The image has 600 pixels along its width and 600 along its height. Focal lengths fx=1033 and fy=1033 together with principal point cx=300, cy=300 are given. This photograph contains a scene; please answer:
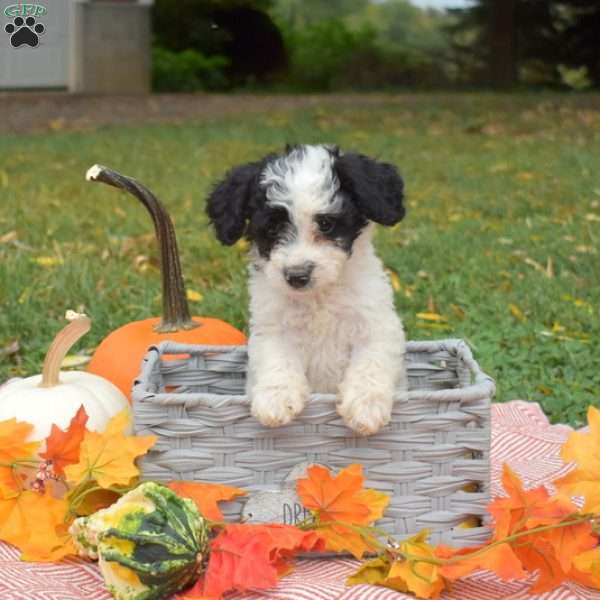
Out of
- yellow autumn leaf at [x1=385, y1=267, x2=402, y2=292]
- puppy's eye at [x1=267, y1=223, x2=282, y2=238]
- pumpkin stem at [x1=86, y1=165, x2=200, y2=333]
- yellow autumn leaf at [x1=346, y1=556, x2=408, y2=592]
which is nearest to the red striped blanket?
yellow autumn leaf at [x1=346, y1=556, x2=408, y2=592]

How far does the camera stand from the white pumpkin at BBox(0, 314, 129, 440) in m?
3.18

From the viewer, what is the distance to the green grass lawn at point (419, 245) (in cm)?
498

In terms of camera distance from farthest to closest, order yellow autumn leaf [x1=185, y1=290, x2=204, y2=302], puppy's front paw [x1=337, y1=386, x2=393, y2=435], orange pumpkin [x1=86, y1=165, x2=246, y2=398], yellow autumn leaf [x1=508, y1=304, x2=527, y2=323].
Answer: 1. yellow autumn leaf [x1=185, y1=290, x2=204, y2=302]
2. yellow autumn leaf [x1=508, y1=304, x2=527, y2=323]
3. orange pumpkin [x1=86, y1=165, x2=246, y2=398]
4. puppy's front paw [x1=337, y1=386, x2=393, y2=435]

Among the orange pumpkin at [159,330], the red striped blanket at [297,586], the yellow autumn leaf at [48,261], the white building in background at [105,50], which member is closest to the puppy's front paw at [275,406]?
the red striped blanket at [297,586]

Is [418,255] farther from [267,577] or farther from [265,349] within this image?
[267,577]

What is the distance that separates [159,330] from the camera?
4133mm

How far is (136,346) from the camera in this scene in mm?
4012

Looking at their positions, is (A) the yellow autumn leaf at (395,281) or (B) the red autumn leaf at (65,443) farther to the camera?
(A) the yellow autumn leaf at (395,281)

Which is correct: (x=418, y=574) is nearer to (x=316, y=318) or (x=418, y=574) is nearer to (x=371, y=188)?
(x=316, y=318)

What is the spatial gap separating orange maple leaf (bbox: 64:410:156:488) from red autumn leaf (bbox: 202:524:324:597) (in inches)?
12.1

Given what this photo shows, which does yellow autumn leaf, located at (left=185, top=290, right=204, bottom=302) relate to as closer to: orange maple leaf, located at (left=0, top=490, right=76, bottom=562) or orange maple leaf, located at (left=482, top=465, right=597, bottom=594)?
orange maple leaf, located at (left=0, top=490, right=76, bottom=562)

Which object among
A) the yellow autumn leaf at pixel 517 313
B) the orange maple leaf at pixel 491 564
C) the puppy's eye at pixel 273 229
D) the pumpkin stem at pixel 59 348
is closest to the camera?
the orange maple leaf at pixel 491 564

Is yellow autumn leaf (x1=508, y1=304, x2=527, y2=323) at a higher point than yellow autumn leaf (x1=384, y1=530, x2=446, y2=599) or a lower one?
lower

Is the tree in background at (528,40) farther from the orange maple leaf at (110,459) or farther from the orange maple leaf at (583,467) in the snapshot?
the orange maple leaf at (110,459)
